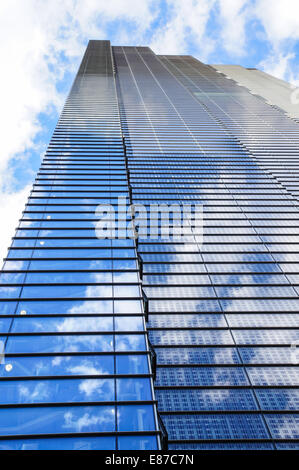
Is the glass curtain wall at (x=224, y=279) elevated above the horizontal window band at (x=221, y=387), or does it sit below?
above

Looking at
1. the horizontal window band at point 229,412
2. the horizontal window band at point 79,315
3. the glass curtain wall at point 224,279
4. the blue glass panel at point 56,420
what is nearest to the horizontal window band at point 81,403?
the blue glass panel at point 56,420

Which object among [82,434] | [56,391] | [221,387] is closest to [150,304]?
[221,387]

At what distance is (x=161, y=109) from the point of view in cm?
9925

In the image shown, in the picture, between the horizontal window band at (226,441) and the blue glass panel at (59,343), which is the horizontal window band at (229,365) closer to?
the horizontal window band at (226,441)

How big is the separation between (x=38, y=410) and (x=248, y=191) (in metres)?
50.2

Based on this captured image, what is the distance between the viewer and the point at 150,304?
38219 mm

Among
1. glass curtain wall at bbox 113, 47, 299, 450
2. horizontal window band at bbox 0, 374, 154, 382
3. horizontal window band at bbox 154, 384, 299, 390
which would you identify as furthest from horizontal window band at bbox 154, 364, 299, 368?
horizontal window band at bbox 0, 374, 154, 382

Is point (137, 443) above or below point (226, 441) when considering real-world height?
above

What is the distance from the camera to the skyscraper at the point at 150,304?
19.4m

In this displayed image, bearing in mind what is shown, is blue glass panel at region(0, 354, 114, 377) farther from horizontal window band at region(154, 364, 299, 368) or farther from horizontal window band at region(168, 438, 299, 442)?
horizontal window band at region(154, 364, 299, 368)

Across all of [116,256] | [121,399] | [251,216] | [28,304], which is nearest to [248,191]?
[251,216]

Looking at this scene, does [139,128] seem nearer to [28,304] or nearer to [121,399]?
[28,304]

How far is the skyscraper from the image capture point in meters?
19.4

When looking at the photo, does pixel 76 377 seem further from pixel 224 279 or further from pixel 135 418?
pixel 224 279
